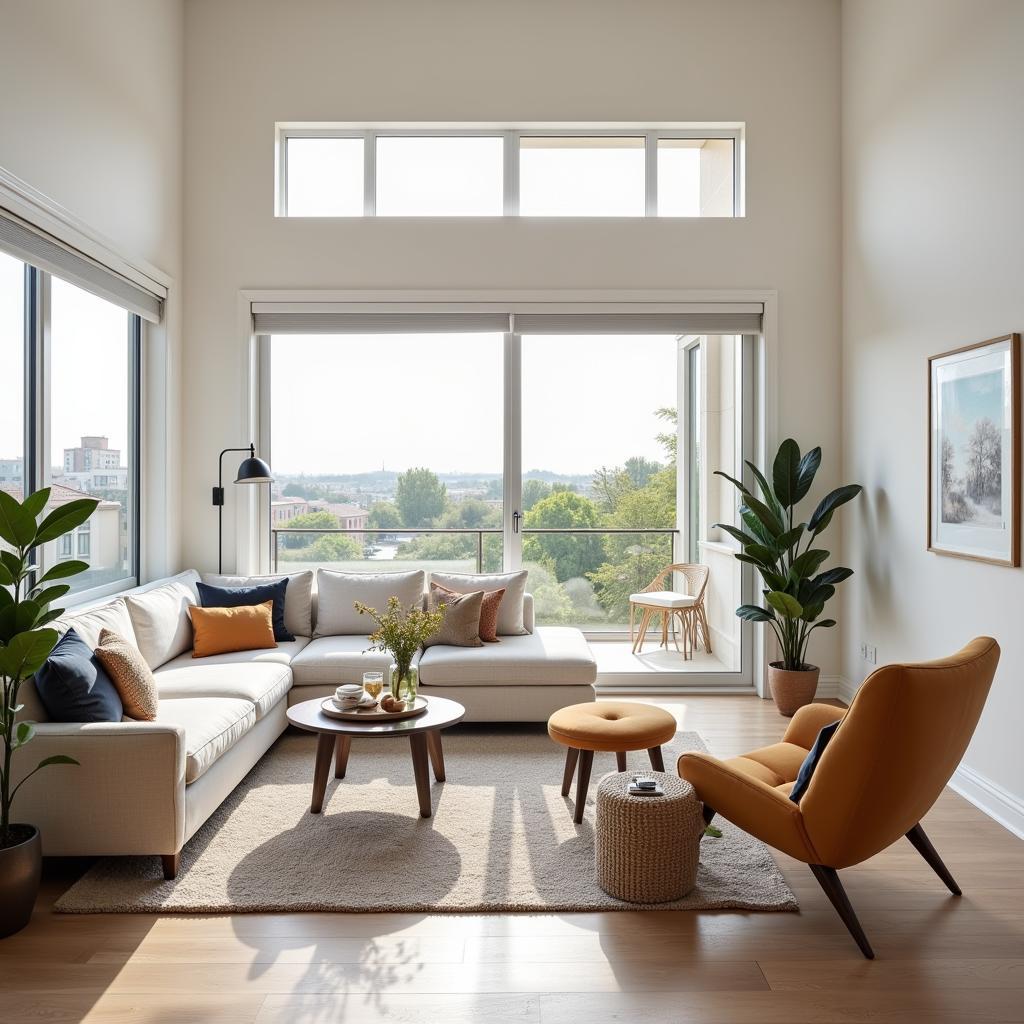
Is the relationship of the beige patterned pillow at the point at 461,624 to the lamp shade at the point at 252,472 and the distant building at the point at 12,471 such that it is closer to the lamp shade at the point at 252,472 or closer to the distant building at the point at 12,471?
the lamp shade at the point at 252,472

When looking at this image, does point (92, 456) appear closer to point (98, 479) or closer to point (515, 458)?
point (98, 479)

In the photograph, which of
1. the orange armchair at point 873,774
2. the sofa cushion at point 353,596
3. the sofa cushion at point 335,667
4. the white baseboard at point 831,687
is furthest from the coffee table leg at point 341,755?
the white baseboard at point 831,687

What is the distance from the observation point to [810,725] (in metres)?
3.18

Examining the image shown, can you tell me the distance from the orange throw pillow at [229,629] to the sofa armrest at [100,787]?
1.64 m

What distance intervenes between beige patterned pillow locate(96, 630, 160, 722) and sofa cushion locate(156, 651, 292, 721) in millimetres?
479

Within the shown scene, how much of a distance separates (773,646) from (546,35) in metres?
4.10

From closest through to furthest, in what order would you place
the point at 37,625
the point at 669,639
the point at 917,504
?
the point at 37,625, the point at 917,504, the point at 669,639

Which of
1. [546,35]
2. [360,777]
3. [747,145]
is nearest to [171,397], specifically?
[360,777]

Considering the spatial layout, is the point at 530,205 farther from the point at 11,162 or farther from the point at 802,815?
the point at 802,815

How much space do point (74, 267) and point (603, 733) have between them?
3.18 metres

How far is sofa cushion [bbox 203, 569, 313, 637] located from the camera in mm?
5023

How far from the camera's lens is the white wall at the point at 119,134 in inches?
138

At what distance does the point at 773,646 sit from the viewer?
17.6ft

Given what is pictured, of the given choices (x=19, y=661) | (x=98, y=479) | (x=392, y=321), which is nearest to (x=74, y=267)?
(x=98, y=479)
